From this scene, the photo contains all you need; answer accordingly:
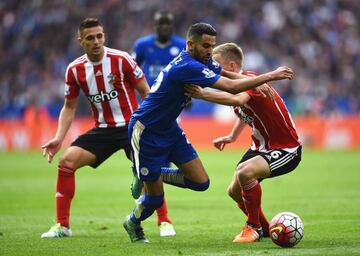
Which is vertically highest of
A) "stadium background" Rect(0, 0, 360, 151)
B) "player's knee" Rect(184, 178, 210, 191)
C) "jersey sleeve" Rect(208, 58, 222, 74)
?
"stadium background" Rect(0, 0, 360, 151)

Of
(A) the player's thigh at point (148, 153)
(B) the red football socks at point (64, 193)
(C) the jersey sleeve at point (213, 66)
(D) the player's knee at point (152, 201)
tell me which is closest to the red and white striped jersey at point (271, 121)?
(C) the jersey sleeve at point (213, 66)

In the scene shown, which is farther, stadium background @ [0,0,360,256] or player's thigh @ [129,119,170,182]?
stadium background @ [0,0,360,256]

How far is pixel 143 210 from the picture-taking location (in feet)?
29.3

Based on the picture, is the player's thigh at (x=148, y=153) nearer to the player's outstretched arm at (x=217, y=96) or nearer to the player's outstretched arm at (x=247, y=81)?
the player's outstretched arm at (x=217, y=96)

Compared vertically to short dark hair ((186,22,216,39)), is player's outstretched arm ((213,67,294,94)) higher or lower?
lower

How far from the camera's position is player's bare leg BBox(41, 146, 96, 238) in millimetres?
9805

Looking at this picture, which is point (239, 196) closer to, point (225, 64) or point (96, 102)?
point (225, 64)

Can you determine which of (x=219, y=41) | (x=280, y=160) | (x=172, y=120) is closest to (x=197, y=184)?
(x=172, y=120)

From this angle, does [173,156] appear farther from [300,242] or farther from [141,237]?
[300,242]

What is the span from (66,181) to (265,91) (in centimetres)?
275

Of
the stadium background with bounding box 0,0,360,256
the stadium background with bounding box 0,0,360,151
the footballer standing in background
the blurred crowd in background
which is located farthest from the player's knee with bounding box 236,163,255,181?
the blurred crowd in background

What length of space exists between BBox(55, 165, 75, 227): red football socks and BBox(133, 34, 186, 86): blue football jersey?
14.0 feet

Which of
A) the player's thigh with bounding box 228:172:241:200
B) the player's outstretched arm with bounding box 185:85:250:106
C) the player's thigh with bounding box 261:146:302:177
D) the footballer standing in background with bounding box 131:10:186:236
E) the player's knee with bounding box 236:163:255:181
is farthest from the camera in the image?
the footballer standing in background with bounding box 131:10:186:236

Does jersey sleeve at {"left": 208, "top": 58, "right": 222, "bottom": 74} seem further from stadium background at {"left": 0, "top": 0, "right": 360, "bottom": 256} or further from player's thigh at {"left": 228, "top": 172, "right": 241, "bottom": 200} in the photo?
stadium background at {"left": 0, "top": 0, "right": 360, "bottom": 256}
